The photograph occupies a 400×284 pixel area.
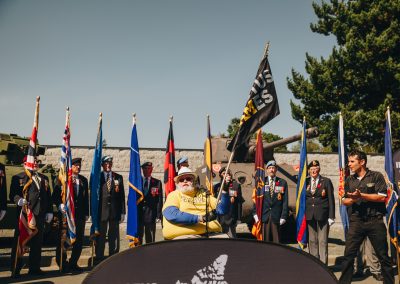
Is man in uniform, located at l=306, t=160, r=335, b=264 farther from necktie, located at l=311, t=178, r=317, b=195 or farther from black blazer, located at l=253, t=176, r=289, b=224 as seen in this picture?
black blazer, located at l=253, t=176, r=289, b=224

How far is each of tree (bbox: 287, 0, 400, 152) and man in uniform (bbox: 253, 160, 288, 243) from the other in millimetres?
17222

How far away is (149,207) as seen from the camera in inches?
360

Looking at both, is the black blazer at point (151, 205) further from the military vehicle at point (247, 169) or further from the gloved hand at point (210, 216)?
the gloved hand at point (210, 216)

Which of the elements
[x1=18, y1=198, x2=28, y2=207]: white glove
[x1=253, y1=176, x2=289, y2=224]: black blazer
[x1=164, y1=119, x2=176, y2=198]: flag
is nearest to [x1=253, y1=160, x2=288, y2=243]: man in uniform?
[x1=253, y1=176, x2=289, y2=224]: black blazer

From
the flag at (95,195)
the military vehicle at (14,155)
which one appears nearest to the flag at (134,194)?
the flag at (95,195)

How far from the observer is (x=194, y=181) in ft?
16.3

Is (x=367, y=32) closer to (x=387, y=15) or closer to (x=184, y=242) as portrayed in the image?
(x=387, y=15)

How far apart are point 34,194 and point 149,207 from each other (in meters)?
2.58

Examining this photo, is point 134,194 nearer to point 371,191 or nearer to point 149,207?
A: point 149,207

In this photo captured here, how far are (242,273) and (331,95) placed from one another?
25329 millimetres

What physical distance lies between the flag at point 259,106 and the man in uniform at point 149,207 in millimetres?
4253

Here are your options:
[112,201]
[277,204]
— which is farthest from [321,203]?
[112,201]

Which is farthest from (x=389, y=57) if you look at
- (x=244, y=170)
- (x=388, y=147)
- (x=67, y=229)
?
(x=67, y=229)

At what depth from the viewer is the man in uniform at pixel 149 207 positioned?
8.95m
